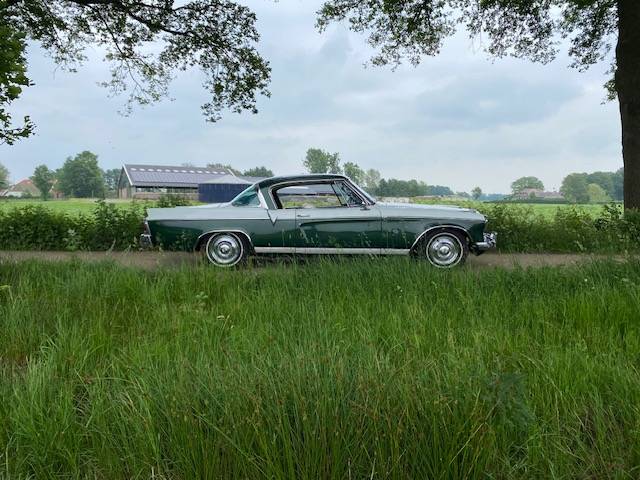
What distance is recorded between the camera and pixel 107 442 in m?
1.63

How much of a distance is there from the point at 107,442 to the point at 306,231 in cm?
446

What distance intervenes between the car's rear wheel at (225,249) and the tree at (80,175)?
81.6m

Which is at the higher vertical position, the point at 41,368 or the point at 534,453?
the point at 41,368

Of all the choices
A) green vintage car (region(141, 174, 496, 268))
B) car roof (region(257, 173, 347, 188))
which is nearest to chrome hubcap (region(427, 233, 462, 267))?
green vintage car (region(141, 174, 496, 268))

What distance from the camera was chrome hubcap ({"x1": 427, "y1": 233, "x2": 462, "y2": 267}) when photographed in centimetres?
604

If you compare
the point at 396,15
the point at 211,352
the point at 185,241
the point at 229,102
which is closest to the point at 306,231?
the point at 185,241

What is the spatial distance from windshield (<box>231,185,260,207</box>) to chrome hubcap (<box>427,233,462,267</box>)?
8.56ft

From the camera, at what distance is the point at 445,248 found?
6.03m

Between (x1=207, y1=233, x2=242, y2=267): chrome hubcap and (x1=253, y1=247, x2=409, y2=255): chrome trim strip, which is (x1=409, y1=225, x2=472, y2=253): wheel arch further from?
(x1=207, y1=233, x2=242, y2=267): chrome hubcap

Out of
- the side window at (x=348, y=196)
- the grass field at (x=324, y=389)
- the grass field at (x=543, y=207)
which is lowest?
the grass field at (x=324, y=389)

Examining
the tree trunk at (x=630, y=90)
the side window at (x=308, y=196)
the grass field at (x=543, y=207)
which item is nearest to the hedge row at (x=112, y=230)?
the grass field at (x=543, y=207)

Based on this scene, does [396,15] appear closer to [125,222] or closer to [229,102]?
[229,102]

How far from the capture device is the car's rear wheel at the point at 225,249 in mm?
6090

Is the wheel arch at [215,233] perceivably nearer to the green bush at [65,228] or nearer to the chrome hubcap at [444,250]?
the green bush at [65,228]
